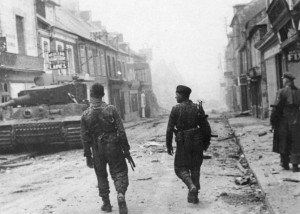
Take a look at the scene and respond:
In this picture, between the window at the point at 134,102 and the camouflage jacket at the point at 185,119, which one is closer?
the camouflage jacket at the point at 185,119

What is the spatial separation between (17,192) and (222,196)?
11.6 ft

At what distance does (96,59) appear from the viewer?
110 feet

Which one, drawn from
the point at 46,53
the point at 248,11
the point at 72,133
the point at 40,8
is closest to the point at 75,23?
the point at 40,8

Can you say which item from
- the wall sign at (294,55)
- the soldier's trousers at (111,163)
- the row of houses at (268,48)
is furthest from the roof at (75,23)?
the soldier's trousers at (111,163)

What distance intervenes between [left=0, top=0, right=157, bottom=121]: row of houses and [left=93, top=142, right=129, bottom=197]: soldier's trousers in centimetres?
1022

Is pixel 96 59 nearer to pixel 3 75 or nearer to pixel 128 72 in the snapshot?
pixel 128 72

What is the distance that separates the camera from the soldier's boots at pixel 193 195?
5.50 m

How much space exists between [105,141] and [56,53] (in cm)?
1777

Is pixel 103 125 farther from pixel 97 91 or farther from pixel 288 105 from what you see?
pixel 288 105

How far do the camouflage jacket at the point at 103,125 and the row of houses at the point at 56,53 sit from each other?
33.1 feet

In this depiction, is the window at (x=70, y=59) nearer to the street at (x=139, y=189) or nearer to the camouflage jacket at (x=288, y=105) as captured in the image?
the street at (x=139, y=189)

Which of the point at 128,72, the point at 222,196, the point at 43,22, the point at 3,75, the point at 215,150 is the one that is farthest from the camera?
the point at 128,72

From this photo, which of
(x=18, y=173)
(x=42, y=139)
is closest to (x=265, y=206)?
(x=18, y=173)

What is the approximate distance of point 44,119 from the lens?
13.2 m
